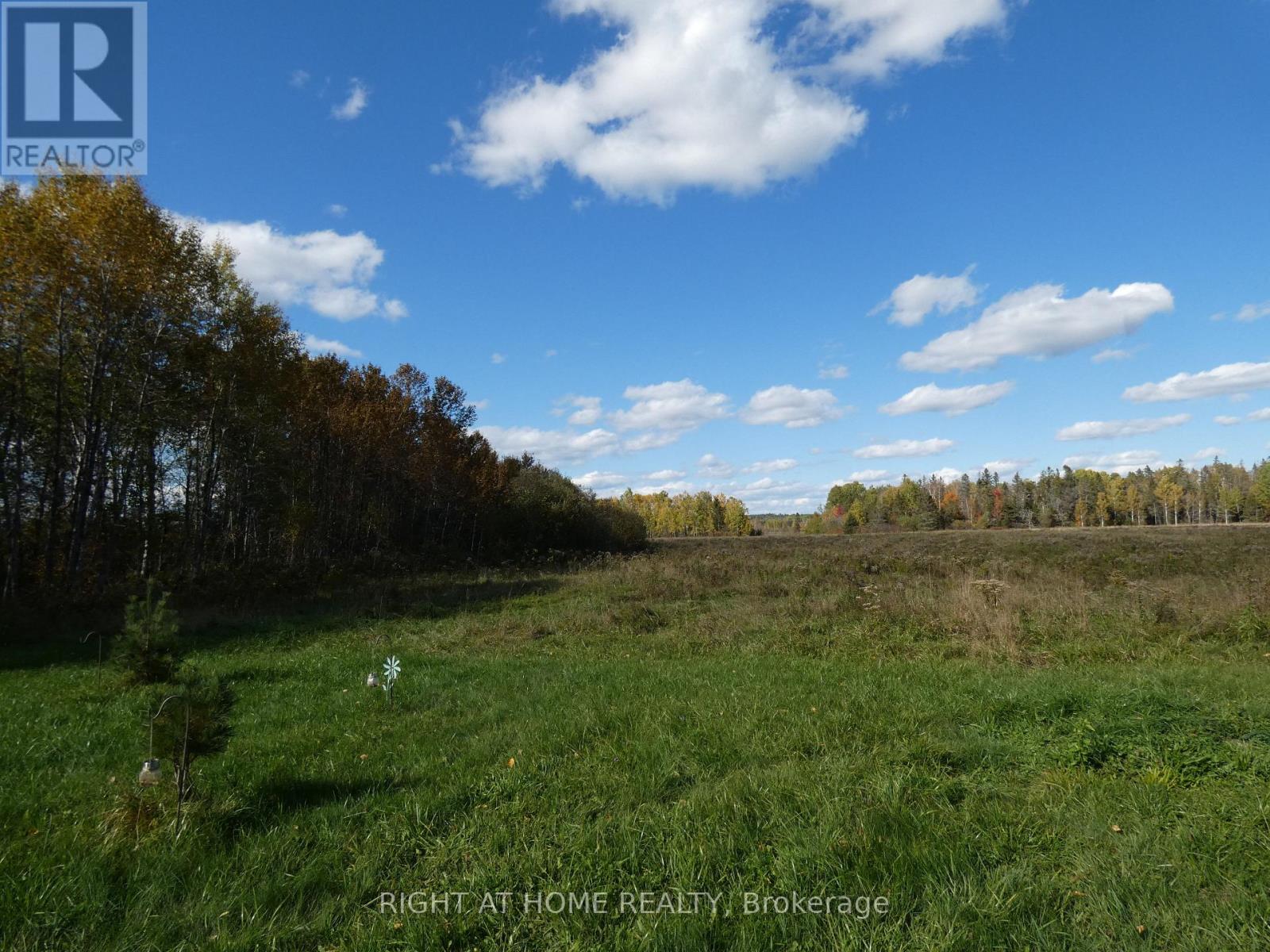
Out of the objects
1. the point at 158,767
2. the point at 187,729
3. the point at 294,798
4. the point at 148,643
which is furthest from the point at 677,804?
the point at 148,643

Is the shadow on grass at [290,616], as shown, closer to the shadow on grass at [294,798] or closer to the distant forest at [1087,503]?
the shadow on grass at [294,798]

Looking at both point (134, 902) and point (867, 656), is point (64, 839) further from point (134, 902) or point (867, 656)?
point (867, 656)

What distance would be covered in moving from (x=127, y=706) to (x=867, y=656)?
1028 centimetres

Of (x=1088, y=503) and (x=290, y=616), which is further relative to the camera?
(x=1088, y=503)

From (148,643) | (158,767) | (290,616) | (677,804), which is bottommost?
(290,616)

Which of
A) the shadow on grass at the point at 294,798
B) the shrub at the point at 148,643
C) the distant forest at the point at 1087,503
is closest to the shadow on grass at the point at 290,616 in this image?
the shrub at the point at 148,643

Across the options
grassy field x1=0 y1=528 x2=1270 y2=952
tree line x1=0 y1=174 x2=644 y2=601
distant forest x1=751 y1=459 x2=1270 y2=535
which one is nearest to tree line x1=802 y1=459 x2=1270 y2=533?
distant forest x1=751 y1=459 x2=1270 y2=535

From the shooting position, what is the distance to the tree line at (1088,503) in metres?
98.6

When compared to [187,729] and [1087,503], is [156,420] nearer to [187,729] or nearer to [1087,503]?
[187,729]

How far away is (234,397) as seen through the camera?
2067 centimetres

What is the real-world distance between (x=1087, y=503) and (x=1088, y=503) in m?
0.49

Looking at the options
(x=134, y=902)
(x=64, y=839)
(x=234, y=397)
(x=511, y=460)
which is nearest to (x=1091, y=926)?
(x=134, y=902)

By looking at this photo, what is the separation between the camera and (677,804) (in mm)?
4082

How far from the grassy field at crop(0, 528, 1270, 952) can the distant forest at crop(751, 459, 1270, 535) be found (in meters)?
97.1
